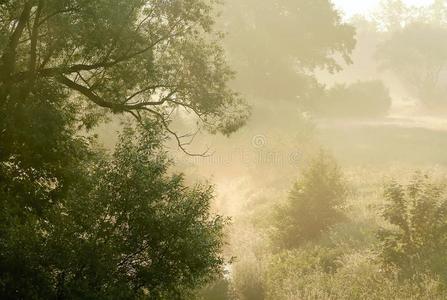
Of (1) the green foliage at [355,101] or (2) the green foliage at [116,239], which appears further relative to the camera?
(1) the green foliage at [355,101]

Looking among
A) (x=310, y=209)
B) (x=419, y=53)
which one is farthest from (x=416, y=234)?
(x=419, y=53)

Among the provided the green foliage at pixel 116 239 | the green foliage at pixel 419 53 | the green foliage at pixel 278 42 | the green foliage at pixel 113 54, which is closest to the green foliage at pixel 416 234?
the green foliage at pixel 113 54

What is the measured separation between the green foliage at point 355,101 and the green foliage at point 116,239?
4220 cm

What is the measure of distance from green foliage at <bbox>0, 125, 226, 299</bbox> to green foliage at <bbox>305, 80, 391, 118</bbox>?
4220 centimetres

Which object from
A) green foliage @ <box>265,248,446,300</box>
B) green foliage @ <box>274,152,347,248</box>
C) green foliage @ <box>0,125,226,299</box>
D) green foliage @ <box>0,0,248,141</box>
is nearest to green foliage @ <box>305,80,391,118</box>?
green foliage @ <box>274,152,347,248</box>

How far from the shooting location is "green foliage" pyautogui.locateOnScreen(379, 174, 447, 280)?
13797 mm

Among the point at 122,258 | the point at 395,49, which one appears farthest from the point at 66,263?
the point at 395,49

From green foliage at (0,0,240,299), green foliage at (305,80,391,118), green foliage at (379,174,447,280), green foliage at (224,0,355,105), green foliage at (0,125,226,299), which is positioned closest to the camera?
green foliage at (0,125,226,299)

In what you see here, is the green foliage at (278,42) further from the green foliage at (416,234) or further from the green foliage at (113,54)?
the green foliage at (416,234)

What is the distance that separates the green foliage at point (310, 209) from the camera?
1903 cm

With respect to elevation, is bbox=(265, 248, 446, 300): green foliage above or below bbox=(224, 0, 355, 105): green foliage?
below

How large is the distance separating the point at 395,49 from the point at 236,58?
2922 cm

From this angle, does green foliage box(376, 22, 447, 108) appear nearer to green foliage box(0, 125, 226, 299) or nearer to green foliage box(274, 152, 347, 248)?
green foliage box(274, 152, 347, 248)

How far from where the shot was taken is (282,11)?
4369cm
